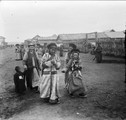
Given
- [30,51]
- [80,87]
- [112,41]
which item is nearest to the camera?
[80,87]

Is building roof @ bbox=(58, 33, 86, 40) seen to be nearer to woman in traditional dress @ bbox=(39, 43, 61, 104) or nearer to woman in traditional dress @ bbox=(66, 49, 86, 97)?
woman in traditional dress @ bbox=(66, 49, 86, 97)

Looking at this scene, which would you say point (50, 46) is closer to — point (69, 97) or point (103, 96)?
point (69, 97)

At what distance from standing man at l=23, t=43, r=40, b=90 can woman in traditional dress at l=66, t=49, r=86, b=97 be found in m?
1.25

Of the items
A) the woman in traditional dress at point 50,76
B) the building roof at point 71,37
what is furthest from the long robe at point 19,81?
the building roof at point 71,37

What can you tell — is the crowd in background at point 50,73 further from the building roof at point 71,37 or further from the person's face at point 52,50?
the building roof at point 71,37

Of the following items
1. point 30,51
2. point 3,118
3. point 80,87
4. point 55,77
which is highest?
point 30,51

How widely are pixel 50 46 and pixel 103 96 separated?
2.51m

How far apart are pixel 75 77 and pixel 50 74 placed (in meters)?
1.04

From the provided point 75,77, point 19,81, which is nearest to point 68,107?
point 75,77

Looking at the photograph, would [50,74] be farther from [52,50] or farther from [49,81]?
[52,50]

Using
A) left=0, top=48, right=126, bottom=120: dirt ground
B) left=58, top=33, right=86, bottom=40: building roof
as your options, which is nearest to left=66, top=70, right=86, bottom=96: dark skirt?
left=0, top=48, right=126, bottom=120: dirt ground

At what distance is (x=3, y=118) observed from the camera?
479 centimetres

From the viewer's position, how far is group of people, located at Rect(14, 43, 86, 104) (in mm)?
5633

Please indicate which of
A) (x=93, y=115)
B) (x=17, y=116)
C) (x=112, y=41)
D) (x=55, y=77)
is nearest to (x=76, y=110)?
(x=93, y=115)
